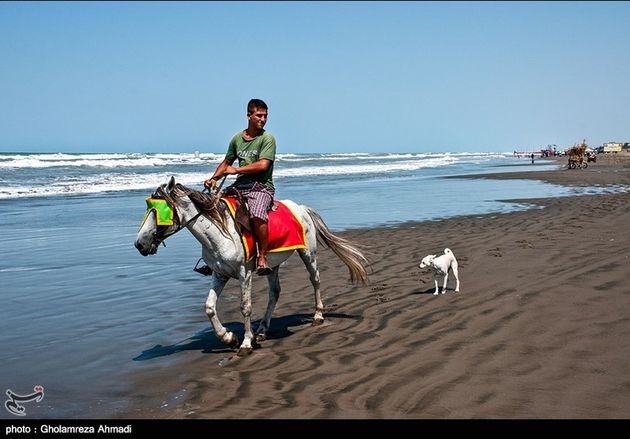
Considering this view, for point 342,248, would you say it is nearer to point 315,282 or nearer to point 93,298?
point 315,282

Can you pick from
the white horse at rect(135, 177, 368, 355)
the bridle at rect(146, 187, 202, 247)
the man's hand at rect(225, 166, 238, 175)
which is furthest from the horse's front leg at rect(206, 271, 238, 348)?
the man's hand at rect(225, 166, 238, 175)

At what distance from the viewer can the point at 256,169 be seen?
6645 millimetres

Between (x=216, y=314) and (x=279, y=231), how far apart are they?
1.19 meters

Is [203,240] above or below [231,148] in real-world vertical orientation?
below

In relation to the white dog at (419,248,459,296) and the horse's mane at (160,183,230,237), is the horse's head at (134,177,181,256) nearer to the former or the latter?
the horse's mane at (160,183,230,237)

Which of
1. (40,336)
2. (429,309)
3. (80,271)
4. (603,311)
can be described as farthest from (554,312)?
(80,271)

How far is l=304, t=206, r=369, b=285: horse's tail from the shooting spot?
793 cm

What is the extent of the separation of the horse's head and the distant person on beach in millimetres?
491

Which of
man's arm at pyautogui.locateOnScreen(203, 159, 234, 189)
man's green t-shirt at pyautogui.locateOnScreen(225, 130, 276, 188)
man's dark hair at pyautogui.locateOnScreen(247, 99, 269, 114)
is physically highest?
man's dark hair at pyautogui.locateOnScreen(247, 99, 269, 114)

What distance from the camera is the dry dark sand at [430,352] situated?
4641 millimetres

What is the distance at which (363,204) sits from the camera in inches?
910

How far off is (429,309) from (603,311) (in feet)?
6.52

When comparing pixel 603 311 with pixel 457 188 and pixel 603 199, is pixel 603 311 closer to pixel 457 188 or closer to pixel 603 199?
pixel 603 199

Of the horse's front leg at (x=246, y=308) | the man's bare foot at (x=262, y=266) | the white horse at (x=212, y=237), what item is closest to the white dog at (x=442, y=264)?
the white horse at (x=212, y=237)
